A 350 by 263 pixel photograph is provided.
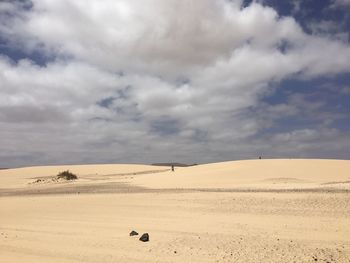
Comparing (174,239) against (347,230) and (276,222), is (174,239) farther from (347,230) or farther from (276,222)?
(347,230)

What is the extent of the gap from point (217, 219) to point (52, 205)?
31.7ft

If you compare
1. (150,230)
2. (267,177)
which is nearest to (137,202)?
(150,230)

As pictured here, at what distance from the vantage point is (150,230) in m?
11.3

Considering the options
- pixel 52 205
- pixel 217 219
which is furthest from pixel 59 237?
pixel 52 205

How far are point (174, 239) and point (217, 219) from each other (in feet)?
11.3

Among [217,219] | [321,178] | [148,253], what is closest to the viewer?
[148,253]

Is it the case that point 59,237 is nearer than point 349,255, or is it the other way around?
point 349,255

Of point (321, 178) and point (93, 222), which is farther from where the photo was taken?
point (321, 178)

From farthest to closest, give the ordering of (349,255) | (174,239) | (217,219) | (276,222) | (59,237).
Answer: (217,219)
(276,222)
(59,237)
(174,239)
(349,255)

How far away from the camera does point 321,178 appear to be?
32.1 m

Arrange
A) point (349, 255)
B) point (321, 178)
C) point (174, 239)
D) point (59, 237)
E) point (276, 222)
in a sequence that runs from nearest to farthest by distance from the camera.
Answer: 1. point (349, 255)
2. point (174, 239)
3. point (59, 237)
4. point (276, 222)
5. point (321, 178)

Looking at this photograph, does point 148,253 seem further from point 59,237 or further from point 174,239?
point 59,237

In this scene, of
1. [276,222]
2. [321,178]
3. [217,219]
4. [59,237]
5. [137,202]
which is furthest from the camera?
[321,178]

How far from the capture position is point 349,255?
7.99 metres
